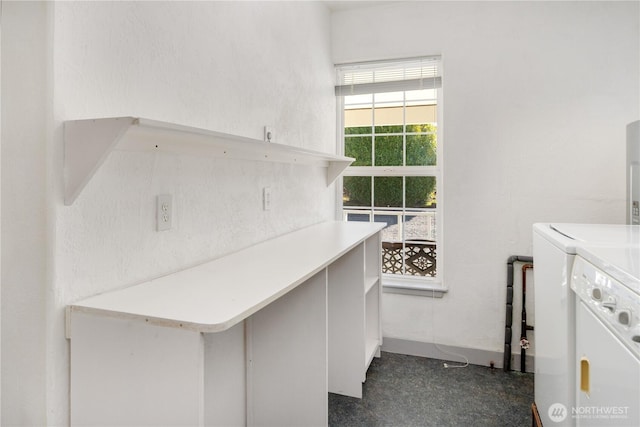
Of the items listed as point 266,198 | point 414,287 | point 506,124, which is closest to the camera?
point 266,198

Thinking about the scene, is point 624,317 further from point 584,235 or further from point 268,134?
point 268,134

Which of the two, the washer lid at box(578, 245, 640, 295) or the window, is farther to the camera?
the window

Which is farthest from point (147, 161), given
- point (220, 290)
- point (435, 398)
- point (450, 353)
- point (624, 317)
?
point (450, 353)

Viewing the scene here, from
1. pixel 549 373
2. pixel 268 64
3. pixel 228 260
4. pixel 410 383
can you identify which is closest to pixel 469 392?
pixel 410 383

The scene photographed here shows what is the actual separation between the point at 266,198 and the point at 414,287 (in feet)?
4.60

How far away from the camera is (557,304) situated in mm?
1397

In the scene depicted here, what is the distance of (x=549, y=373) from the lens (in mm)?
1498

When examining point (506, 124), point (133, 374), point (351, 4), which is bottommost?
point (133, 374)

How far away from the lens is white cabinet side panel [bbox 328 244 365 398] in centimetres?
205

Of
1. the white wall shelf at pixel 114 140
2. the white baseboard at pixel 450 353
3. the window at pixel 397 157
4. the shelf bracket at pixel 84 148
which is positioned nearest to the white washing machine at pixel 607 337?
the white wall shelf at pixel 114 140

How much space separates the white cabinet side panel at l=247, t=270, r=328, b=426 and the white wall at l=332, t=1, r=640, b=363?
133cm

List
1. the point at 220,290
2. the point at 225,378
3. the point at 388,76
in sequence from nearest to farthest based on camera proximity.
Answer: the point at 220,290 < the point at 225,378 < the point at 388,76

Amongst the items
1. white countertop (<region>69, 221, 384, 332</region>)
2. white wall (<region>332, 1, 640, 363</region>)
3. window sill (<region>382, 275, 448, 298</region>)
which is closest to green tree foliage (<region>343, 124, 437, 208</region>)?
white wall (<region>332, 1, 640, 363</region>)

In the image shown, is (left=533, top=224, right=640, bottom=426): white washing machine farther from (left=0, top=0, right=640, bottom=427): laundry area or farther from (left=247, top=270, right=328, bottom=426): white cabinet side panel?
(left=247, top=270, right=328, bottom=426): white cabinet side panel
